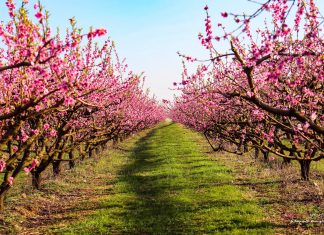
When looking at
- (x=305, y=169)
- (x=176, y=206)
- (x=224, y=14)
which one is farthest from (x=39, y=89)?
(x=305, y=169)

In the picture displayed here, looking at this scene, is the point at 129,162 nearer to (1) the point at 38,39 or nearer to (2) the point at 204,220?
(2) the point at 204,220

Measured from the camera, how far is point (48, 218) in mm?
13789

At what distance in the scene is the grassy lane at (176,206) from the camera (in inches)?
476

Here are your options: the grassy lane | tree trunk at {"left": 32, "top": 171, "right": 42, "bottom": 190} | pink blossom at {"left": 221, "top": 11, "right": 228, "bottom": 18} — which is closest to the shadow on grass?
the grassy lane

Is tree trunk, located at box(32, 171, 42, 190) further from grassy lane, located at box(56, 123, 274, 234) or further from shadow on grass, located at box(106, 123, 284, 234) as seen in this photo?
shadow on grass, located at box(106, 123, 284, 234)

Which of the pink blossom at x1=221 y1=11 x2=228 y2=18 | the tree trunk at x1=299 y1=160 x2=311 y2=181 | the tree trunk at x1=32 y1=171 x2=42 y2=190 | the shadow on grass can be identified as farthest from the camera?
the tree trunk at x1=299 y1=160 x2=311 y2=181

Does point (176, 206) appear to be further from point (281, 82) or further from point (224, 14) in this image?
point (224, 14)

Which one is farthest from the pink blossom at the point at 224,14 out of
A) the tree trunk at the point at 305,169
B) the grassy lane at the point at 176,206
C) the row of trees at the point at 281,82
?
the tree trunk at the point at 305,169

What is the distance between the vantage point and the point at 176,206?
14.5 metres

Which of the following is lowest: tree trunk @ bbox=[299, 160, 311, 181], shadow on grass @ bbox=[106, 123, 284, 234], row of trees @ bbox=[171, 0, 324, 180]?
shadow on grass @ bbox=[106, 123, 284, 234]

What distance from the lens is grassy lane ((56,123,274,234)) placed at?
1208cm

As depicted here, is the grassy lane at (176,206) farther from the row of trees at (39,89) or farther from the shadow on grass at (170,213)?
the row of trees at (39,89)

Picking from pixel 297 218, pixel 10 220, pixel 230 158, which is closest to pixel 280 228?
pixel 297 218

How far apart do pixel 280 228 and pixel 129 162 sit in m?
18.3
